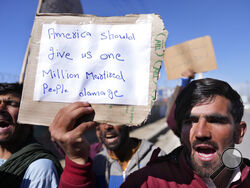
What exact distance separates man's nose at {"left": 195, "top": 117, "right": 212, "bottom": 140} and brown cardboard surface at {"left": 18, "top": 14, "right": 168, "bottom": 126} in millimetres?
414

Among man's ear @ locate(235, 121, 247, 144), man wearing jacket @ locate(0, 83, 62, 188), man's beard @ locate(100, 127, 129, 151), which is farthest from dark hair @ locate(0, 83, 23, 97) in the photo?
man's ear @ locate(235, 121, 247, 144)

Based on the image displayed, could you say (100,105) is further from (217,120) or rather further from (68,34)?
(217,120)

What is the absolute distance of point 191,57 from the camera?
225cm

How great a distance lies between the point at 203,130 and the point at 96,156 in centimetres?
128

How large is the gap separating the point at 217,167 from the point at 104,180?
3.46 ft

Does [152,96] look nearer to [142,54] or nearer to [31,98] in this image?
[142,54]

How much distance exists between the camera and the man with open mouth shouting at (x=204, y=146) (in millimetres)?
1145

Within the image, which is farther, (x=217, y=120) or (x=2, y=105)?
(x=2, y=105)

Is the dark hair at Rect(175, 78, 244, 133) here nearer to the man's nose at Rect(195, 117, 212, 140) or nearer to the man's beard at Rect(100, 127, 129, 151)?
the man's nose at Rect(195, 117, 212, 140)

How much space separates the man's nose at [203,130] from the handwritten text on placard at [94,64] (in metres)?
0.44

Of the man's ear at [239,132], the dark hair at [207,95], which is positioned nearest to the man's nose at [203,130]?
the dark hair at [207,95]

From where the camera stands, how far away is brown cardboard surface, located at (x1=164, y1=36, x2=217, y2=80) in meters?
2.14

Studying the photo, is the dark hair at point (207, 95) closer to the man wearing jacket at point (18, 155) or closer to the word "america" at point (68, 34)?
the word "america" at point (68, 34)

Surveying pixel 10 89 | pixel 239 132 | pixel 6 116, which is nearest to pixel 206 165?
pixel 239 132
